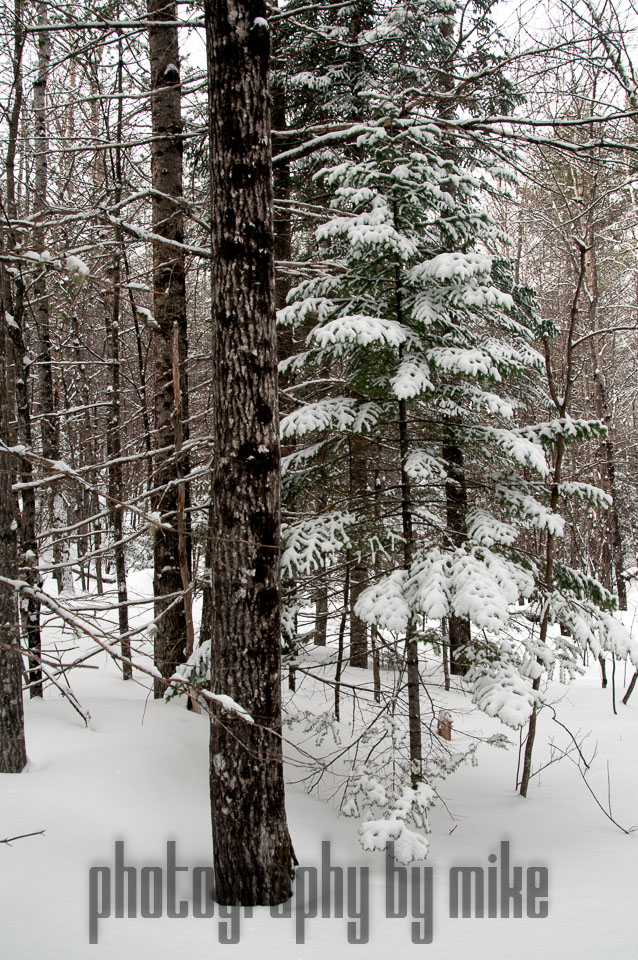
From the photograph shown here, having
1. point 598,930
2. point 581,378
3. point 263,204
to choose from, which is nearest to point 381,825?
point 598,930

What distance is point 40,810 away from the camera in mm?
3875

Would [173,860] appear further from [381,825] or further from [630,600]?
[630,600]

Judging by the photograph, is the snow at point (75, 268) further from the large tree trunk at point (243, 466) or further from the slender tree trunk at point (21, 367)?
the slender tree trunk at point (21, 367)

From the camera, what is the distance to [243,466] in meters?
3.60

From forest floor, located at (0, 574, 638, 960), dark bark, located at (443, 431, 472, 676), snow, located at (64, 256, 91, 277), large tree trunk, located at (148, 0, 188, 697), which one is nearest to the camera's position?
snow, located at (64, 256, 91, 277)

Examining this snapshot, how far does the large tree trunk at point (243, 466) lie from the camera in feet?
11.6

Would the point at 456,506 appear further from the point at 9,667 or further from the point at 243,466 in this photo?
the point at 9,667

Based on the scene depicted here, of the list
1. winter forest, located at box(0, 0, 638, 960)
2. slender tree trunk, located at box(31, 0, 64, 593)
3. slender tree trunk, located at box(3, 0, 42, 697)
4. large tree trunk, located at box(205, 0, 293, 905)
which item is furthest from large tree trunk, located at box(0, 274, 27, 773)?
slender tree trunk, located at box(31, 0, 64, 593)

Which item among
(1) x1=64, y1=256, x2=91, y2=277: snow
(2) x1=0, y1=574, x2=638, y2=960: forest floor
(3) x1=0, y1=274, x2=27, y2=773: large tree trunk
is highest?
(1) x1=64, y1=256, x2=91, y2=277: snow

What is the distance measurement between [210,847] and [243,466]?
8.23 feet

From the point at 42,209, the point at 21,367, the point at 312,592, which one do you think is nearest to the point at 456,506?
the point at 312,592

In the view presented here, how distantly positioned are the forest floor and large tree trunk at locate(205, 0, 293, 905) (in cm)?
45

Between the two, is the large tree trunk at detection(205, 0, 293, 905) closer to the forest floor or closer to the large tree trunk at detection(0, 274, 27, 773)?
the forest floor

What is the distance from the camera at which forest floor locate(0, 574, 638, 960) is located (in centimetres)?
316
